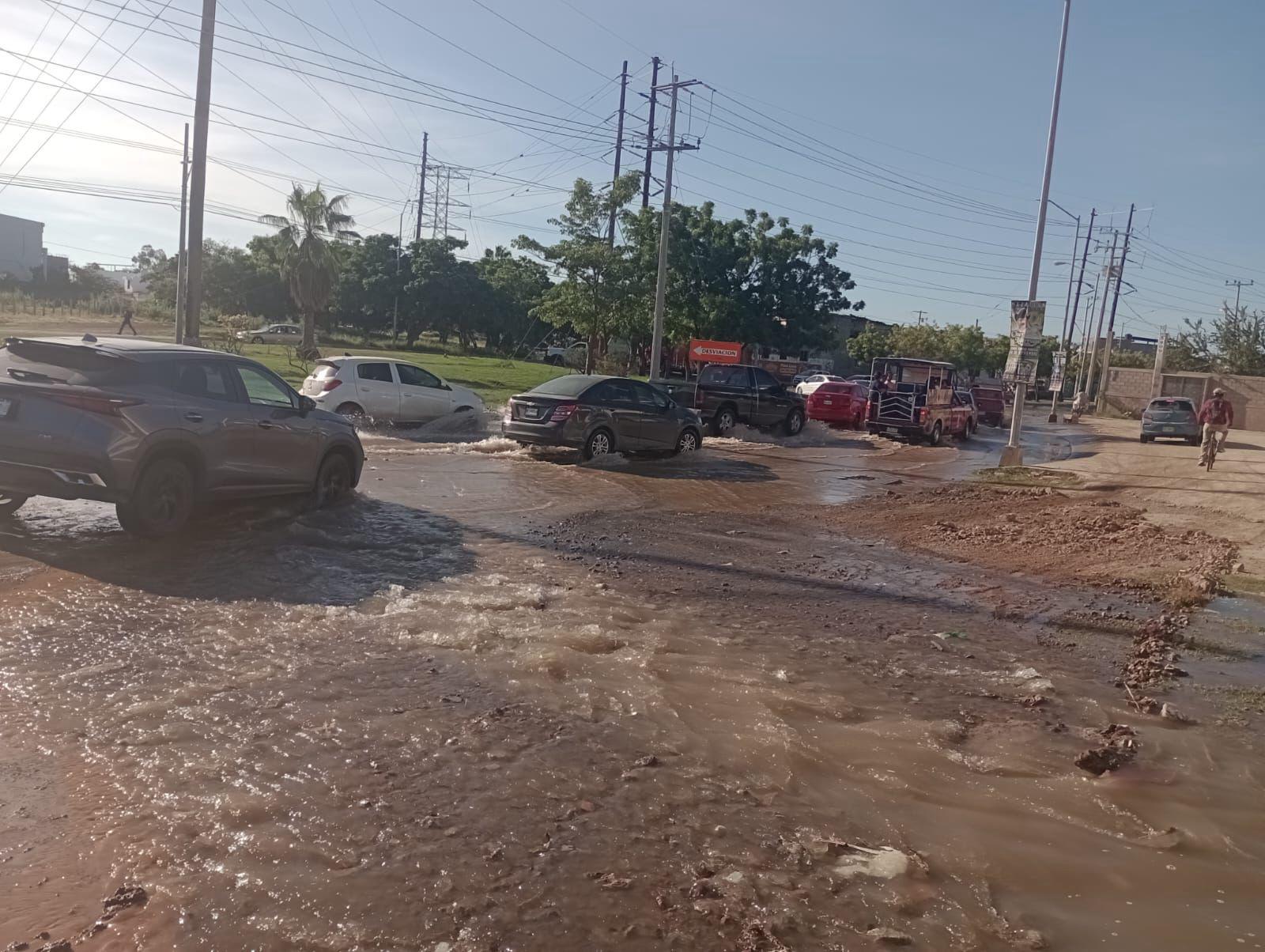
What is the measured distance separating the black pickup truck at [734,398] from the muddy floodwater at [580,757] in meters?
16.3

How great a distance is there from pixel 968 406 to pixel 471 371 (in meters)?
21.2

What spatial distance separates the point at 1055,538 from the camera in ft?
41.0

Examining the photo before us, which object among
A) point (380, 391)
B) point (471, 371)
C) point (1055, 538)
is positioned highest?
point (380, 391)

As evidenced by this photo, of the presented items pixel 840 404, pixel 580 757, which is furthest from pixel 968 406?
pixel 580 757

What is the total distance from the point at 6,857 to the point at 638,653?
3.82 metres

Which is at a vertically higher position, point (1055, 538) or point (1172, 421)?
point (1172, 421)

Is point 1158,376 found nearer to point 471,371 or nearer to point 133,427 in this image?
point 471,371

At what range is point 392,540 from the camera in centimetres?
971

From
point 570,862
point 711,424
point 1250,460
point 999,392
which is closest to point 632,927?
point 570,862

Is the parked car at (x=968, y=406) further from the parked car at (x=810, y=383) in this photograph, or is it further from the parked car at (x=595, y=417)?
the parked car at (x=595, y=417)

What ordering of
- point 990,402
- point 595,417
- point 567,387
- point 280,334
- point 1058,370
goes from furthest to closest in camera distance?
point 280,334 → point 1058,370 → point 990,402 → point 567,387 → point 595,417

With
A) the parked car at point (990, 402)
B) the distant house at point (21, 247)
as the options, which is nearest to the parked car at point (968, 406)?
the parked car at point (990, 402)

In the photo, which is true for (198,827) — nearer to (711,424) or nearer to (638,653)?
(638,653)

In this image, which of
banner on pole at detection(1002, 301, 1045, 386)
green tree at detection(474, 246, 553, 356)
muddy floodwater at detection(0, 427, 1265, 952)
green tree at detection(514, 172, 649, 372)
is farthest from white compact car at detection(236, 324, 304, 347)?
muddy floodwater at detection(0, 427, 1265, 952)
